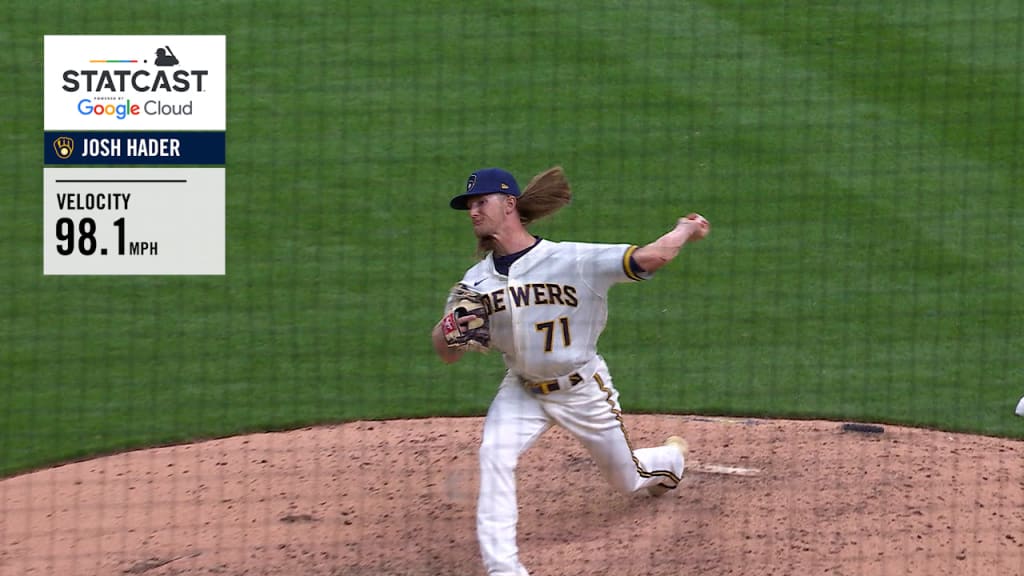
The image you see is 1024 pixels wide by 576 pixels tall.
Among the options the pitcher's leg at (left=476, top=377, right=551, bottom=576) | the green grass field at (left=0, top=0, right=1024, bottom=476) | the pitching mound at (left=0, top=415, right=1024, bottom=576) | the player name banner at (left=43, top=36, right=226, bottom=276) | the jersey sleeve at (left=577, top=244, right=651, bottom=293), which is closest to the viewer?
the pitcher's leg at (left=476, top=377, right=551, bottom=576)

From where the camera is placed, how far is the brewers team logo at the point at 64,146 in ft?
28.6

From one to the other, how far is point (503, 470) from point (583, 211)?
3.87 meters

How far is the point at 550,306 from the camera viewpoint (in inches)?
181

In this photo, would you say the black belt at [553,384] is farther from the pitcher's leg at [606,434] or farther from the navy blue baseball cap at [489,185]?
the navy blue baseball cap at [489,185]

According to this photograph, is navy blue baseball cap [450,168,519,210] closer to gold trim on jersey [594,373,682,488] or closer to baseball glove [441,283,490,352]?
baseball glove [441,283,490,352]

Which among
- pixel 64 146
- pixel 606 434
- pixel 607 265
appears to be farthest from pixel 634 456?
pixel 64 146

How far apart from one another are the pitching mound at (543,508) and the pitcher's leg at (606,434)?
0.16 meters

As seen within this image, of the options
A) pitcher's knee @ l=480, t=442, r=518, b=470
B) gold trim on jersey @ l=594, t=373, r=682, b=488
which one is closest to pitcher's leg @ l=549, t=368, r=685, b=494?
gold trim on jersey @ l=594, t=373, r=682, b=488

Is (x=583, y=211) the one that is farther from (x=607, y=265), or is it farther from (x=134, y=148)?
(x=607, y=265)

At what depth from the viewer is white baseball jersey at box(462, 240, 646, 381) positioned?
4.59 m

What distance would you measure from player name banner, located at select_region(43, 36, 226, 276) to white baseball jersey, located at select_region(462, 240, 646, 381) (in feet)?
12.1

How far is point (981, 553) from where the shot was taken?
15.0ft

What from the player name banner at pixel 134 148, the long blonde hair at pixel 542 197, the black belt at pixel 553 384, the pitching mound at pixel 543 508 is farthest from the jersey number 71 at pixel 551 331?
the player name banner at pixel 134 148

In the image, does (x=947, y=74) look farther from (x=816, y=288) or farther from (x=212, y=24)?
(x=212, y=24)
